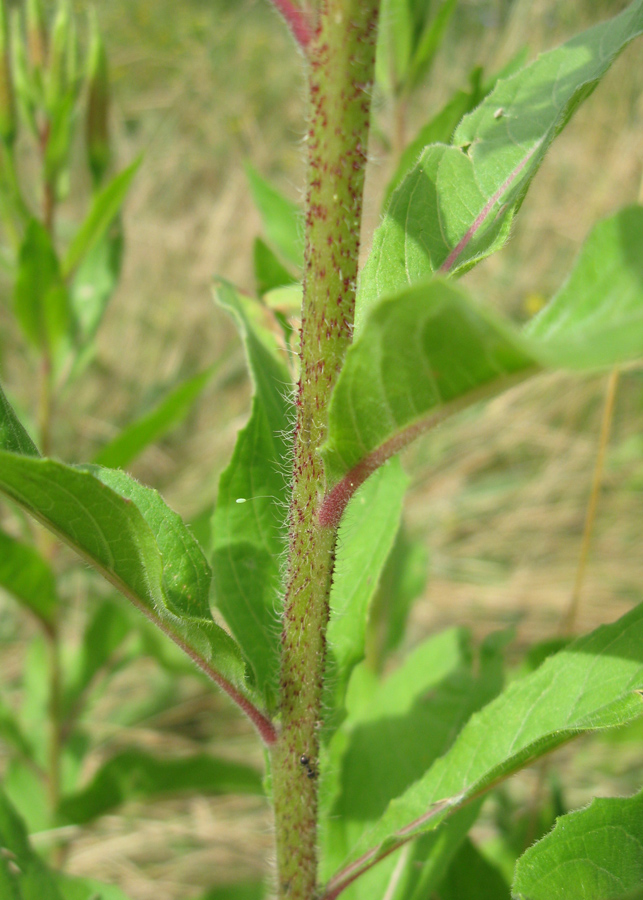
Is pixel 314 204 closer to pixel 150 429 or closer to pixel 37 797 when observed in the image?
pixel 150 429

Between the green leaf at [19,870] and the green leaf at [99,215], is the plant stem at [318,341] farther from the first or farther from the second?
Result: the green leaf at [99,215]

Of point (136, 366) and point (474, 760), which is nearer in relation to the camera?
point (474, 760)

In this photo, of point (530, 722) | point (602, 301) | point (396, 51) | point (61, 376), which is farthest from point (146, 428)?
point (602, 301)

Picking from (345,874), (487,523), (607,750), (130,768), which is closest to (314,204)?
(345,874)

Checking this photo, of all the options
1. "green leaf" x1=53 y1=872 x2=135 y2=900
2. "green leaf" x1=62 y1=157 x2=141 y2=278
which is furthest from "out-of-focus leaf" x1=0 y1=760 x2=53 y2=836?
"green leaf" x1=62 y1=157 x2=141 y2=278

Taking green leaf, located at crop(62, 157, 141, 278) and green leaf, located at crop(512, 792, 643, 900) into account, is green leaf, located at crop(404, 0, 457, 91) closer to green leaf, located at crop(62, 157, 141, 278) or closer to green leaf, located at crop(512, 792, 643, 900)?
green leaf, located at crop(62, 157, 141, 278)

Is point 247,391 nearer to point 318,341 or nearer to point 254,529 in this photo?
point 254,529
